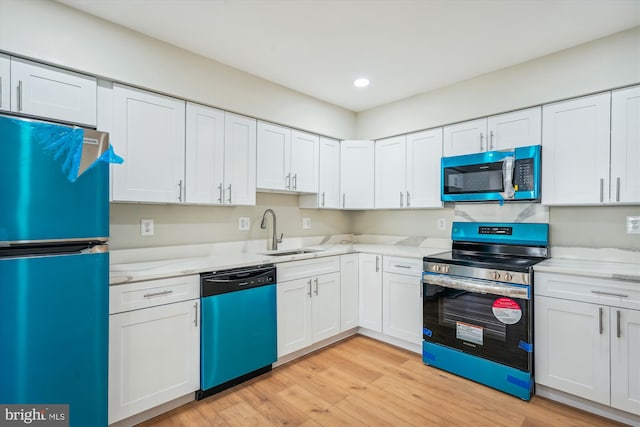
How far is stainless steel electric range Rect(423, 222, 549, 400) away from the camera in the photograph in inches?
86.8

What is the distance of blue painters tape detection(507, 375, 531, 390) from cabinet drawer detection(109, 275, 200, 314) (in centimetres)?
226

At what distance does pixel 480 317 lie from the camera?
2.39m

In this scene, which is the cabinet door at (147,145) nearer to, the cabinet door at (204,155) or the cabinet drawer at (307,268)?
the cabinet door at (204,155)

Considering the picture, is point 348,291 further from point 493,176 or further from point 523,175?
point 523,175

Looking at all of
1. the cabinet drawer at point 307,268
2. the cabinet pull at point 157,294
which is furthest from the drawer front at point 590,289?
the cabinet pull at point 157,294

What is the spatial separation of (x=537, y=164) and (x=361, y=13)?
1.80 meters

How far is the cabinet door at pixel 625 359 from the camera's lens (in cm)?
187

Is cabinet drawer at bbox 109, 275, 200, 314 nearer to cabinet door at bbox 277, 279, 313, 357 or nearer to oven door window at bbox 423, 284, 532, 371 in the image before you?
cabinet door at bbox 277, 279, 313, 357

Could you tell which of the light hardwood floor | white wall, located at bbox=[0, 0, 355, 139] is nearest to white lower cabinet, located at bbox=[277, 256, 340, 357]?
the light hardwood floor

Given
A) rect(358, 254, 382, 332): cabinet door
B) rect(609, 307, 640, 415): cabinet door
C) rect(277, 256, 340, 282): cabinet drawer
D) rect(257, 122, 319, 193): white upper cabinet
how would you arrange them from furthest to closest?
rect(358, 254, 382, 332): cabinet door, rect(257, 122, 319, 193): white upper cabinet, rect(277, 256, 340, 282): cabinet drawer, rect(609, 307, 640, 415): cabinet door

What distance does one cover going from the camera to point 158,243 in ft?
8.21

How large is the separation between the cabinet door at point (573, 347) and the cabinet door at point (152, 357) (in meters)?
2.38

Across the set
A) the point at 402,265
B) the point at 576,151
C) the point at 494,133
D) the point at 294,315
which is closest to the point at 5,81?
the point at 294,315

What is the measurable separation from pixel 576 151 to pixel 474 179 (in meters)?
0.73
